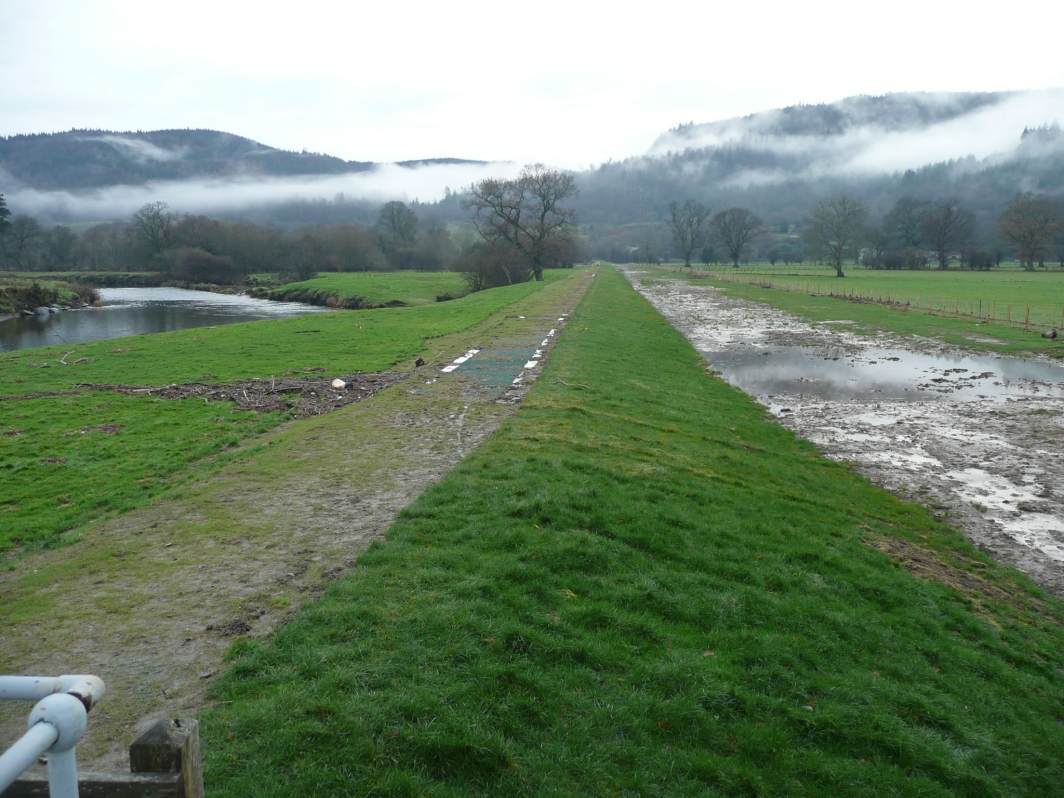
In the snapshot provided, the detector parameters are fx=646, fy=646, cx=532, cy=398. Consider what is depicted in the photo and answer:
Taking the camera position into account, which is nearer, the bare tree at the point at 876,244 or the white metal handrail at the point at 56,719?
the white metal handrail at the point at 56,719

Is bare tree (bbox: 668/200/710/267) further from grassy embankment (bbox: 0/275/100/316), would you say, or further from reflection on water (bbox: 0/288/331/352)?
grassy embankment (bbox: 0/275/100/316)

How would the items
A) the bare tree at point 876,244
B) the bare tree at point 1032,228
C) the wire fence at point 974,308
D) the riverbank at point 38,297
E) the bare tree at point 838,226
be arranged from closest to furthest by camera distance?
the wire fence at point 974,308
the riverbank at point 38,297
the bare tree at point 838,226
the bare tree at point 1032,228
the bare tree at point 876,244

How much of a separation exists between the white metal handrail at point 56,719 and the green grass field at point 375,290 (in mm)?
63919

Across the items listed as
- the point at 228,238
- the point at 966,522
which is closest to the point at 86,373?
the point at 966,522

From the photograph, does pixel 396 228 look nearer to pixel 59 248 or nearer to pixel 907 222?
pixel 59 248

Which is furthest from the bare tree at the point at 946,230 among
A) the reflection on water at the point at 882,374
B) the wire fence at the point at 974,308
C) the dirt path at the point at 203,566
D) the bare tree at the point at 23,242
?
the bare tree at the point at 23,242

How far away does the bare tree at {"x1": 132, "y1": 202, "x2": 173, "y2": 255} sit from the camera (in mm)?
114062

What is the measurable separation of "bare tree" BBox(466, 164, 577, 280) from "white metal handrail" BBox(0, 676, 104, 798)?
250 feet

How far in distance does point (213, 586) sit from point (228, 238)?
124 metres

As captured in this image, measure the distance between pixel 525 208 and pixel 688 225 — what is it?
83.3 metres

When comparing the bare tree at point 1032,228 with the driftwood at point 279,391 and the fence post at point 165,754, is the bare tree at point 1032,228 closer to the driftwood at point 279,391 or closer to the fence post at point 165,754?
the driftwood at point 279,391

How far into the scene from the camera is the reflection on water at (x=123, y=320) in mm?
39469

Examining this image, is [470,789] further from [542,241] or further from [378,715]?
[542,241]

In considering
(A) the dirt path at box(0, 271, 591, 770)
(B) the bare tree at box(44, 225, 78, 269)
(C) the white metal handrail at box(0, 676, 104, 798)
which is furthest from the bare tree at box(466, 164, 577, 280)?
(B) the bare tree at box(44, 225, 78, 269)
